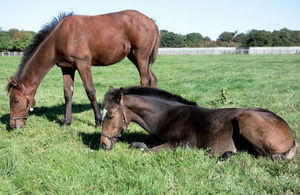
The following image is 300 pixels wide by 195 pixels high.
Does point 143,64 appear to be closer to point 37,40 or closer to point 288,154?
point 37,40

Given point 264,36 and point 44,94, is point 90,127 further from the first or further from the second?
point 264,36

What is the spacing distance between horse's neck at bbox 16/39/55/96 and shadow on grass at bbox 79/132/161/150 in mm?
1877

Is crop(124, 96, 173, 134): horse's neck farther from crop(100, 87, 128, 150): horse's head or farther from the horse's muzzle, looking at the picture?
the horse's muzzle

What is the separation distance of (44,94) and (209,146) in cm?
772

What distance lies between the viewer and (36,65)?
254 inches

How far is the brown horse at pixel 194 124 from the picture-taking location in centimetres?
385

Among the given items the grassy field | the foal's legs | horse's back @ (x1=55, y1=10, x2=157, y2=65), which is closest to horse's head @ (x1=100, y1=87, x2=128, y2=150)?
the grassy field

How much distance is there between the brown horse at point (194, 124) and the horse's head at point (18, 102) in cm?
258

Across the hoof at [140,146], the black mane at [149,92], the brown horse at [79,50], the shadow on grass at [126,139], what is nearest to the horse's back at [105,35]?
the brown horse at [79,50]

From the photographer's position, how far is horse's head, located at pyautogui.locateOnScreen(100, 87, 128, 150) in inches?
171

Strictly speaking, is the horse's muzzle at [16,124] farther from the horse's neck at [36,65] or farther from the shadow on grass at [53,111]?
the horse's neck at [36,65]

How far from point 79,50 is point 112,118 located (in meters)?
2.63

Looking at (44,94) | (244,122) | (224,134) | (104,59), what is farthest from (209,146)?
(44,94)

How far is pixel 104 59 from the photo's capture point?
7055 millimetres
